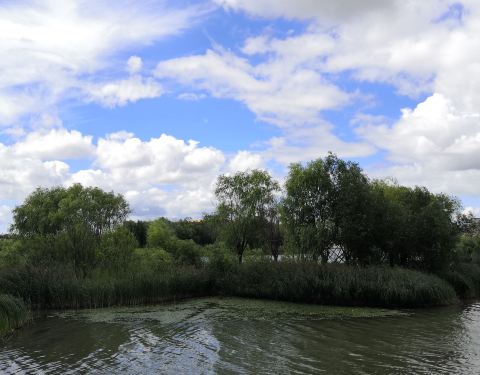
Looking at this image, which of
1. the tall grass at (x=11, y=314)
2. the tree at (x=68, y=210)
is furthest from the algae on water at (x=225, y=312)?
the tree at (x=68, y=210)

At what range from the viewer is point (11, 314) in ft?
53.5

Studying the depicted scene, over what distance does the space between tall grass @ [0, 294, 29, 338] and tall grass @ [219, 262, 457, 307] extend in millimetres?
12715

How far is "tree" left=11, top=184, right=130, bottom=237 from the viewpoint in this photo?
152 feet

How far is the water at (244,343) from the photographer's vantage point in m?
11.9

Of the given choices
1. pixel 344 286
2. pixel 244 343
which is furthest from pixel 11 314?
pixel 344 286

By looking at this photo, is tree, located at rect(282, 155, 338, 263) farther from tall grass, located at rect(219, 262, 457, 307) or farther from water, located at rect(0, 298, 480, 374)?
water, located at rect(0, 298, 480, 374)

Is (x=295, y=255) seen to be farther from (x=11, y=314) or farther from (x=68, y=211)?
(x=68, y=211)

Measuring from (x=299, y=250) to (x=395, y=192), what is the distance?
9.61m

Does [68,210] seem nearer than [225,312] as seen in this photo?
No

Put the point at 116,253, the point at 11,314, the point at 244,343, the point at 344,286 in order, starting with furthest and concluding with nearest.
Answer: the point at 116,253, the point at 344,286, the point at 11,314, the point at 244,343

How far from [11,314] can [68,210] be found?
3328cm

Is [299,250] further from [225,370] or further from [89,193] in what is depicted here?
[89,193]

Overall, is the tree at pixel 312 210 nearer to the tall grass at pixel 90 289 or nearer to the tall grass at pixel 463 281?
the tall grass at pixel 463 281

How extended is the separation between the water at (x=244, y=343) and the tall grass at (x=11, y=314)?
1.28 ft
